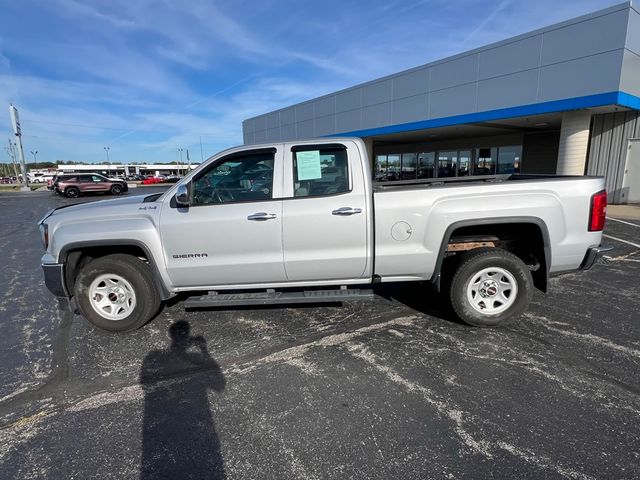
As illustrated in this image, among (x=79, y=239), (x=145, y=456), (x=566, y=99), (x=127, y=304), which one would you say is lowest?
(x=145, y=456)

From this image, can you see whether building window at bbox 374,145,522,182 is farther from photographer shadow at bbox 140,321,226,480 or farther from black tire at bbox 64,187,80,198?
black tire at bbox 64,187,80,198

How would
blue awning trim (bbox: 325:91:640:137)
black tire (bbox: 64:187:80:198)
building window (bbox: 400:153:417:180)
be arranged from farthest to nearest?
black tire (bbox: 64:187:80:198)
building window (bbox: 400:153:417:180)
blue awning trim (bbox: 325:91:640:137)

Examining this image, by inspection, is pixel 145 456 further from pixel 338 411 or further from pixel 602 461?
pixel 602 461

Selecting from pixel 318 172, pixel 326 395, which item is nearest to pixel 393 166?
pixel 318 172

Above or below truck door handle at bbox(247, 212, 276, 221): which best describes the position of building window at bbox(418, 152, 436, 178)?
above

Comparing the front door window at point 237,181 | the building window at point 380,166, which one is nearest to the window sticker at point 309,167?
the front door window at point 237,181

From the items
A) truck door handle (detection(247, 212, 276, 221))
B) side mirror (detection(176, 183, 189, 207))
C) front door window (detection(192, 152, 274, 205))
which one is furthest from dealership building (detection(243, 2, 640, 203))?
side mirror (detection(176, 183, 189, 207))

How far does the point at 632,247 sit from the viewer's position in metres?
7.92

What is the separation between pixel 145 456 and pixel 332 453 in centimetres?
117

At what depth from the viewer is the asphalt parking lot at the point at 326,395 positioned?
7.77 feet

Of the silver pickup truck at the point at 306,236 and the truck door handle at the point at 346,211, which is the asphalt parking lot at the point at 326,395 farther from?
the truck door handle at the point at 346,211

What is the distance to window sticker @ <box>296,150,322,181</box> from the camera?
4.05 metres

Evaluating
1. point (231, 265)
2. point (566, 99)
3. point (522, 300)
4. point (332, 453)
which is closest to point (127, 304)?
point (231, 265)

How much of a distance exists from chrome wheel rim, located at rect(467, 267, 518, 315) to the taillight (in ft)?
3.24
